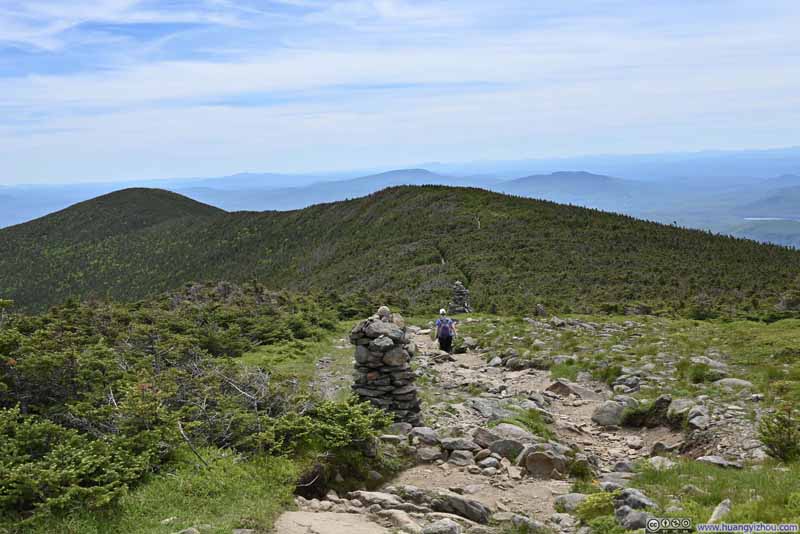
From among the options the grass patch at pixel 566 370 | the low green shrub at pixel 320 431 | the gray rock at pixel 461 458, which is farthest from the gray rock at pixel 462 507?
the grass patch at pixel 566 370

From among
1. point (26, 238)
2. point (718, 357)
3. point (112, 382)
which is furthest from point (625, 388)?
point (26, 238)

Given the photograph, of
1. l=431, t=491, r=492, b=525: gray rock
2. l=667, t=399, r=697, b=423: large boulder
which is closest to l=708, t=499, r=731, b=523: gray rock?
l=431, t=491, r=492, b=525: gray rock

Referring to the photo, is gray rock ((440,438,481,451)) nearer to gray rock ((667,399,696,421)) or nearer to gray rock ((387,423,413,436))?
gray rock ((387,423,413,436))

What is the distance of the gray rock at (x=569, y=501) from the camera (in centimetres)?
759

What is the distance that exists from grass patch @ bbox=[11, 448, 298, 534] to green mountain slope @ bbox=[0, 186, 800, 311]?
2098 centimetres

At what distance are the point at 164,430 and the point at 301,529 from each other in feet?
9.29

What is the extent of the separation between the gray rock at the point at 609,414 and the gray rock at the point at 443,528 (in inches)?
237

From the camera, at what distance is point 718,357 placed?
14312 millimetres

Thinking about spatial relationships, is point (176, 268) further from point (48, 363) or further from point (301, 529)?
point (301, 529)

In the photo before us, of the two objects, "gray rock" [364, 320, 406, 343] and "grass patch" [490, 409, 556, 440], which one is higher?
"gray rock" [364, 320, 406, 343]

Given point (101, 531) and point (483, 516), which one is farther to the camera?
point (483, 516)

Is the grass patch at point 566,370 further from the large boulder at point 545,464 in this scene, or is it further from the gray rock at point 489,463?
the gray rock at point 489,463

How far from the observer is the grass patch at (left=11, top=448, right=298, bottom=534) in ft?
22.0

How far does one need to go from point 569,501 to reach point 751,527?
2.59 m
